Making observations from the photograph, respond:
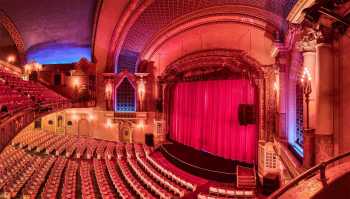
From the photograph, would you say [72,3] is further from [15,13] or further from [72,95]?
[72,95]

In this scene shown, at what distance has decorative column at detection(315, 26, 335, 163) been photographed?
179 inches

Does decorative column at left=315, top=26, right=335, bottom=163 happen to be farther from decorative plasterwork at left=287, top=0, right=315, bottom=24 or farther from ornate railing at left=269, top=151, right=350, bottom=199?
ornate railing at left=269, top=151, right=350, bottom=199

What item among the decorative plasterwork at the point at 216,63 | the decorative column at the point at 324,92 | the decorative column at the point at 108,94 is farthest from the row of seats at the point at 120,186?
the decorative plasterwork at the point at 216,63

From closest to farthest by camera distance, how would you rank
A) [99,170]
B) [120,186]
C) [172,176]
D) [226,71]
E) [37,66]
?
1. [120,186]
2. [172,176]
3. [99,170]
4. [226,71]
5. [37,66]

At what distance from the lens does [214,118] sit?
45.0 ft

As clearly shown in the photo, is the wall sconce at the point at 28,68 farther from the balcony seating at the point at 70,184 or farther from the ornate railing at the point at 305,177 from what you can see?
the ornate railing at the point at 305,177

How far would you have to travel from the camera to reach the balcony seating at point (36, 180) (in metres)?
7.03

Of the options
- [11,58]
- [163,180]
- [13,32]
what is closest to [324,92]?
[163,180]

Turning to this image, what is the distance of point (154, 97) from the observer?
51.3 feet

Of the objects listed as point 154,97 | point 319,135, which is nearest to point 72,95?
point 154,97

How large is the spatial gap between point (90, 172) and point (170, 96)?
7457mm

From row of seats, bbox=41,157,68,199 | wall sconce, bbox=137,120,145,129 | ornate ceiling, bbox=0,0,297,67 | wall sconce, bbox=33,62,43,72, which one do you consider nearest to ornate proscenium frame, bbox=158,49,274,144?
wall sconce, bbox=137,120,145,129

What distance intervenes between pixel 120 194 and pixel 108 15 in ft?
31.2

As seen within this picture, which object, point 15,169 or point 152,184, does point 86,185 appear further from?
point 15,169
